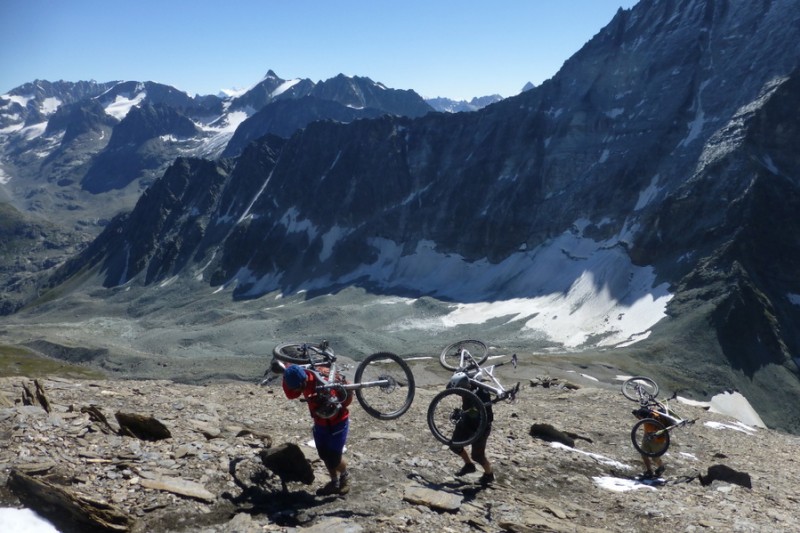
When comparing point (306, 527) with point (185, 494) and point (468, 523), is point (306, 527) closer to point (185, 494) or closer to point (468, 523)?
point (185, 494)

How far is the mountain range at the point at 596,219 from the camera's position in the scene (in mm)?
92500

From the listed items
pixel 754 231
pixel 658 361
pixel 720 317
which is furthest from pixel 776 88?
pixel 658 361

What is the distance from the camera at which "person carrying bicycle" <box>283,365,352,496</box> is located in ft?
46.3

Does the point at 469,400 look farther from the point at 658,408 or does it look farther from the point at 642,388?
the point at 642,388

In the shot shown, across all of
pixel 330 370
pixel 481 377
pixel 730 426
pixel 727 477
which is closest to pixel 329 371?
pixel 330 370

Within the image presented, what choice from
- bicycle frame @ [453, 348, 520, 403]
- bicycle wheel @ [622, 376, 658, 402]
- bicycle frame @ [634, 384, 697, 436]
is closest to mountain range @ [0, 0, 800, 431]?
bicycle wheel @ [622, 376, 658, 402]

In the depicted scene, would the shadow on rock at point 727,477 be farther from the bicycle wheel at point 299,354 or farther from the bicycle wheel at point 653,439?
the bicycle wheel at point 299,354

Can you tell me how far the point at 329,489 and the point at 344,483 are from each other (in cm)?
46

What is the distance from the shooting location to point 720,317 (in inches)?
3438

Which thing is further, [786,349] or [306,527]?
[786,349]

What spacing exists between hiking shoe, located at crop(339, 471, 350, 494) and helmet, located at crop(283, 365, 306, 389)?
2.24m

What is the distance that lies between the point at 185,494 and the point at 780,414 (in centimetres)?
7458

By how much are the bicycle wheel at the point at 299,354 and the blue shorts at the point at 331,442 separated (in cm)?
169

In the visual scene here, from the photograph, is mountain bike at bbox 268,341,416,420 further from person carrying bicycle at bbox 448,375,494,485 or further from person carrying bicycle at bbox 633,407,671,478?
person carrying bicycle at bbox 633,407,671,478
